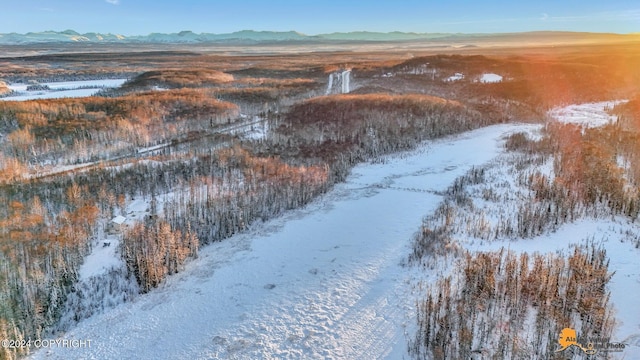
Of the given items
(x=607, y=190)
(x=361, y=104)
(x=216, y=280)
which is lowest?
(x=216, y=280)

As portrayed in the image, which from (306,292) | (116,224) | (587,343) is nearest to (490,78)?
(116,224)

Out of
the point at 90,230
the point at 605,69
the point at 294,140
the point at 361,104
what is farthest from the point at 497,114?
the point at 605,69

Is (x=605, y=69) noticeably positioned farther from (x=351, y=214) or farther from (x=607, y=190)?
(x=351, y=214)

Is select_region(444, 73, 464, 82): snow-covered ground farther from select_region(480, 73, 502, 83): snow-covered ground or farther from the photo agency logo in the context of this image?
the photo agency logo

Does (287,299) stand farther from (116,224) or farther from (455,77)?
(455,77)

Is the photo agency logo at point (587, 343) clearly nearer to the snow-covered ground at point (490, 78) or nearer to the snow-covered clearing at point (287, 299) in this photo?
the snow-covered clearing at point (287, 299)

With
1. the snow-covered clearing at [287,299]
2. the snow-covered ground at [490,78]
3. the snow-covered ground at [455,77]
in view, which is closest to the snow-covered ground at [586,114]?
the snow-covered ground at [490,78]
